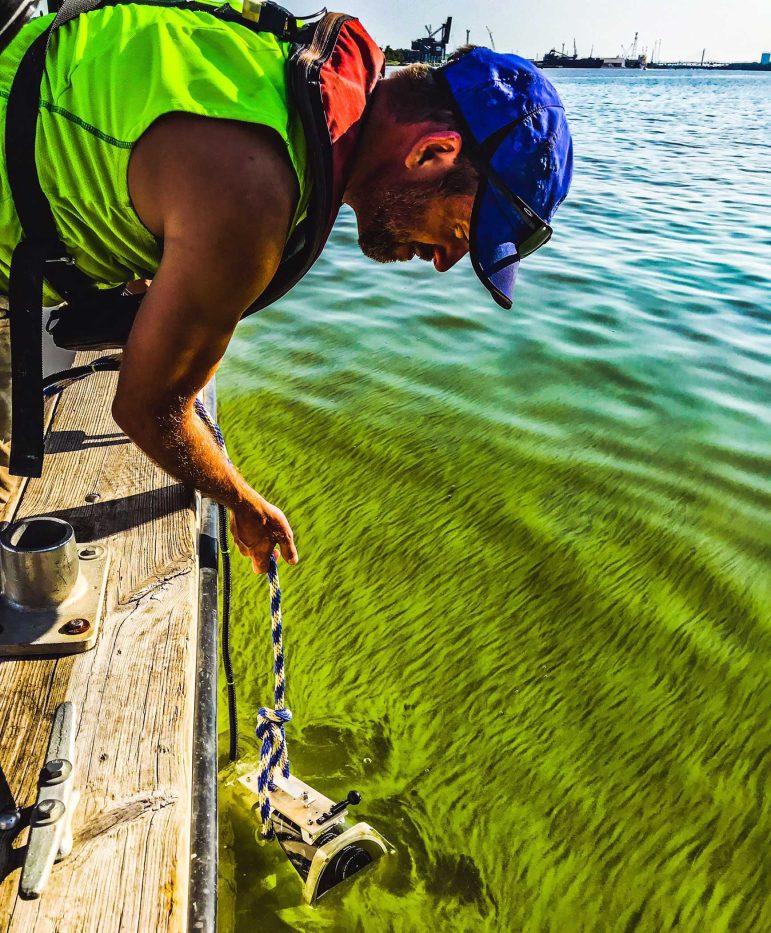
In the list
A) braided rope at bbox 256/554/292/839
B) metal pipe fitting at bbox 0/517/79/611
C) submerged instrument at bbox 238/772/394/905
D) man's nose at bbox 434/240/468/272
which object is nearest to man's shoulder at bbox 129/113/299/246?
man's nose at bbox 434/240/468/272

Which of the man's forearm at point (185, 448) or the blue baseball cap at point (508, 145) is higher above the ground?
the blue baseball cap at point (508, 145)

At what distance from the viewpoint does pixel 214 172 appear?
1531 millimetres

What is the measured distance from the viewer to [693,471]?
4.62 meters

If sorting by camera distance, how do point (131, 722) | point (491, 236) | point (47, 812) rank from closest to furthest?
point (47, 812), point (131, 722), point (491, 236)

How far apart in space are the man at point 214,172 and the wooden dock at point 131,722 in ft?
1.08

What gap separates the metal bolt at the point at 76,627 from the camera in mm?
1844

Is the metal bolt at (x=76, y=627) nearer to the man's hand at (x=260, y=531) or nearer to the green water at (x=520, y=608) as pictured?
the man's hand at (x=260, y=531)

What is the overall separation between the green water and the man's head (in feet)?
5.99

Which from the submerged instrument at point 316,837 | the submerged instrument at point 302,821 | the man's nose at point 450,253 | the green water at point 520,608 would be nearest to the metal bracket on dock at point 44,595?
the submerged instrument at point 302,821

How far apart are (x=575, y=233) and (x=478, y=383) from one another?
5107 mm

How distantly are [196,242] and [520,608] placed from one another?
8.14ft

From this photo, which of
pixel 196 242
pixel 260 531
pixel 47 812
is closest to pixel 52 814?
pixel 47 812

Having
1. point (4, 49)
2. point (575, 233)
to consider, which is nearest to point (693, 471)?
point (4, 49)

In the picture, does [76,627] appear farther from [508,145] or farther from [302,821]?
[508,145]
